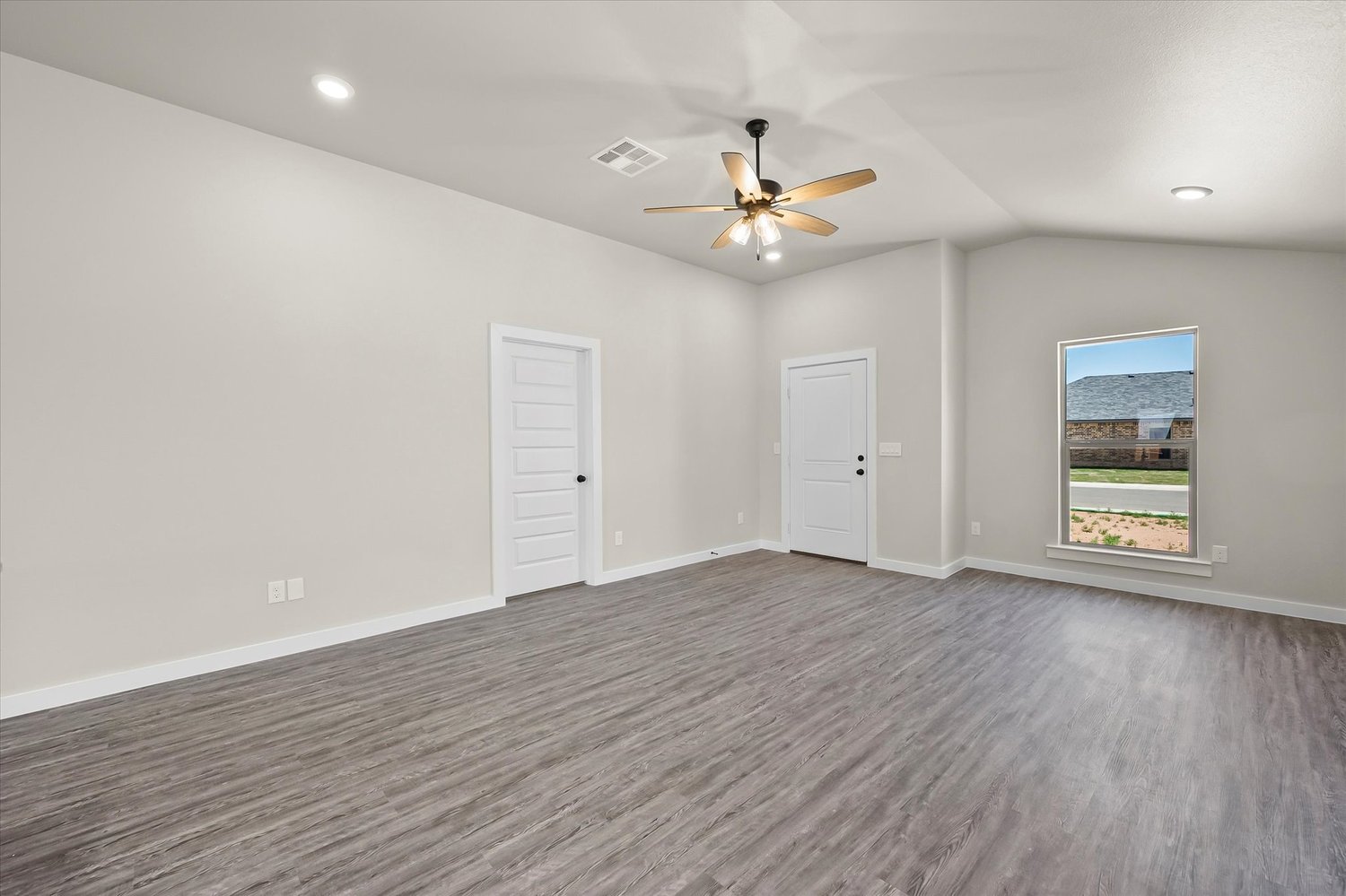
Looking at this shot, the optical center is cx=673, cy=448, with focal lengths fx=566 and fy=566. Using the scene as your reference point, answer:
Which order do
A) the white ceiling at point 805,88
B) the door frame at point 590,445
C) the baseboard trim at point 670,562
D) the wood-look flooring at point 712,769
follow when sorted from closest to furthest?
the wood-look flooring at point 712,769
the white ceiling at point 805,88
the door frame at point 590,445
the baseboard trim at point 670,562

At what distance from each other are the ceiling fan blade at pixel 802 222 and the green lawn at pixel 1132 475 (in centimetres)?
342

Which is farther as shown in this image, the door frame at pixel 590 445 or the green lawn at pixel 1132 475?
the door frame at pixel 590 445

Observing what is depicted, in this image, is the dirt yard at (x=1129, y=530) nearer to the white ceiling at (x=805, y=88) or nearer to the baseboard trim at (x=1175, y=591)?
the baseboard trim at (x=1175, y=591)

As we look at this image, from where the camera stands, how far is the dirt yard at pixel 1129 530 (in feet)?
15.2

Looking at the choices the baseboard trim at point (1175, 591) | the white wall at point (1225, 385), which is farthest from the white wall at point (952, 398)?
the baseboard trim at point (1175, 591)

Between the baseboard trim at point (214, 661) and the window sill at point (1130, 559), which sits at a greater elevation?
the window sill at point (1130, 559)

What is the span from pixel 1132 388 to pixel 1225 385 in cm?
58

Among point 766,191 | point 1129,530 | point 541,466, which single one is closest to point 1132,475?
point 1129,530

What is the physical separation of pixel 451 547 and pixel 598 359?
2.03m

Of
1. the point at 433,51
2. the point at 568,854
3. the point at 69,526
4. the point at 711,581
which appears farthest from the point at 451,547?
the point at 433,51

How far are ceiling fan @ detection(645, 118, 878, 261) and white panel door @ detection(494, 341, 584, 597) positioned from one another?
1.85 meters

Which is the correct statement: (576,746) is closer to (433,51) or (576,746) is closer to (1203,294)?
(433,51)

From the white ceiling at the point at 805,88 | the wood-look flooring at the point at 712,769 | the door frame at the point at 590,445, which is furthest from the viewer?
the door frame at the point at 590,445

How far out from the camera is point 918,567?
5.37 m
